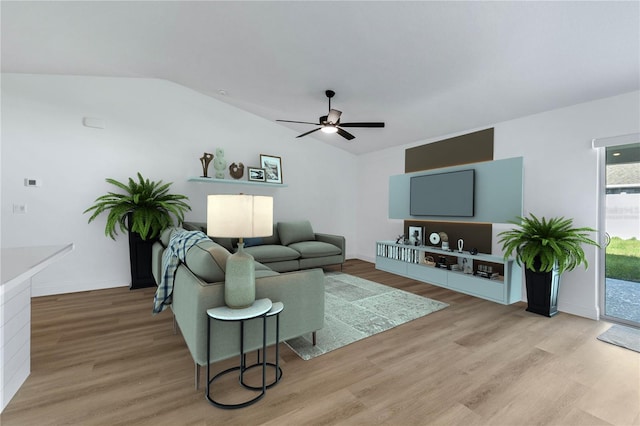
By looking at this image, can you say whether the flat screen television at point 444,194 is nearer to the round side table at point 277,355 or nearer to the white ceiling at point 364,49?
the white ceiling at point 364,49

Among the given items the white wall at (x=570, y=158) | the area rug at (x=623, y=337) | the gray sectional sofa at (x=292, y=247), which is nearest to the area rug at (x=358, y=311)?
the gray sectional sofa at (x=292, y=247)

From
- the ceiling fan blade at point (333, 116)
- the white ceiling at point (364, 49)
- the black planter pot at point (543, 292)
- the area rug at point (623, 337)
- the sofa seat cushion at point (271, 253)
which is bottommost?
the area rug at point (623, 337)

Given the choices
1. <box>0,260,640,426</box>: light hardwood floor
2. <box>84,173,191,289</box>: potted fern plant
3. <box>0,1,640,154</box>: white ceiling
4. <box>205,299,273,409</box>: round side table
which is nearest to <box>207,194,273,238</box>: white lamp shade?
<box>205,299,273,409</box>: round side table

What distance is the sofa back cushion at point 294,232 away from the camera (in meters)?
5.00

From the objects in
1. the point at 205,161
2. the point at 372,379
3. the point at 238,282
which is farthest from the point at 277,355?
the point at 205,161

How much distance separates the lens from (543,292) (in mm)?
3129

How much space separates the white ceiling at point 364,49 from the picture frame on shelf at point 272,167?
1.41 meters

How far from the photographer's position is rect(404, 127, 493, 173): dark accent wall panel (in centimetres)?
409

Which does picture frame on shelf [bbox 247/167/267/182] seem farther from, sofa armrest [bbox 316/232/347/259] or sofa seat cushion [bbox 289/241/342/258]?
sofa armrest [bbox 316/232/347/259]

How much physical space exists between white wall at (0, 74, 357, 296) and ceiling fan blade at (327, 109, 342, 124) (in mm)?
2193

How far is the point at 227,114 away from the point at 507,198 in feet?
15.0

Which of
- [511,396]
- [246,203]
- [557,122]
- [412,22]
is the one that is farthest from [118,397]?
[557,122]

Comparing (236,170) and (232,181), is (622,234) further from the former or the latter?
(236,170)

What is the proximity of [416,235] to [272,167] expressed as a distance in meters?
2.94
